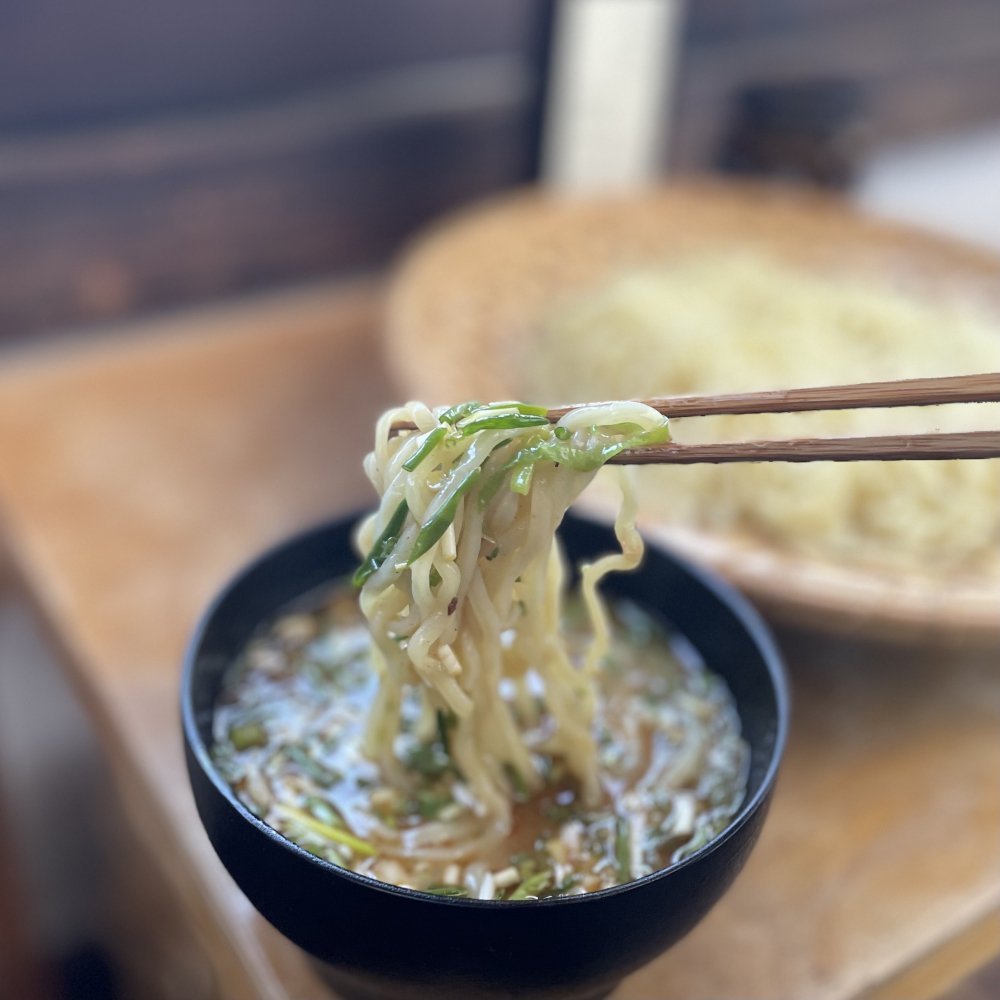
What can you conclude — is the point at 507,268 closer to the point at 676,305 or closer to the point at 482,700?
the point at 676,305

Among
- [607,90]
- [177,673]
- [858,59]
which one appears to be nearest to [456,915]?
[177,673]

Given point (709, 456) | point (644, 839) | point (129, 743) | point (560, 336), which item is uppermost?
point (709, 456)

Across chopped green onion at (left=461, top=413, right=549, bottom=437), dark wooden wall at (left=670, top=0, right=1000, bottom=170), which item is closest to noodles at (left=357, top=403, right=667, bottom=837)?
chopped green onion at (left=461, top=413, right=549, bottom=437)

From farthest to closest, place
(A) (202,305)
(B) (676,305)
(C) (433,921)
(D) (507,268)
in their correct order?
(A) (202,305) → (D) (507,268) → (B) (676,305) → (C) (433,921)

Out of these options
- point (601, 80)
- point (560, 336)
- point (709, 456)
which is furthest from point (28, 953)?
point (601, 80)

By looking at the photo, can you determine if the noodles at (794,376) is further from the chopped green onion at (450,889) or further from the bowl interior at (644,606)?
the chopped green onion at (450,889)

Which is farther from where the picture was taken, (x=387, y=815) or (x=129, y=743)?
(x=129, y=743)

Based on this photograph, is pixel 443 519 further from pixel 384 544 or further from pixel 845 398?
pixel 845 398

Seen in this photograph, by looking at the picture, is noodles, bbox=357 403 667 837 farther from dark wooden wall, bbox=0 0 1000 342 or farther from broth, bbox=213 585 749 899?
dark wooden wall, bbox=0 0 1000 342
